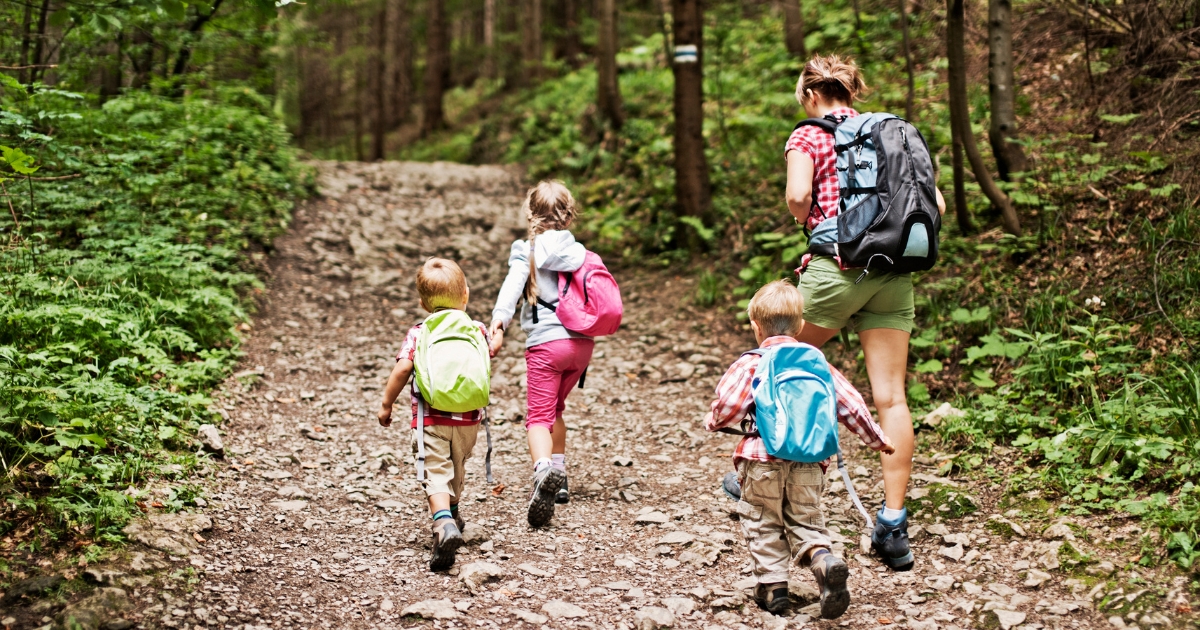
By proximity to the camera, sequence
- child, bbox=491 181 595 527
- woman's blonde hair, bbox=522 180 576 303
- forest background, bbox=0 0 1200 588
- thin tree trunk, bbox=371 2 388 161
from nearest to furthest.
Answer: forest background, bbox=0 0 1200 588
child, bbox=491 181 595 527
woman's blonde hair, bbox=522 180 576 303
thin tree trunk, bbox=371 2 388 161

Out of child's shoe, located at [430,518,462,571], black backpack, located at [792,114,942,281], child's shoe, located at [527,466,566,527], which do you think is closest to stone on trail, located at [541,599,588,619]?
child's shoe, located at [430,518,462,571]

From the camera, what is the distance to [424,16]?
81.7 ft

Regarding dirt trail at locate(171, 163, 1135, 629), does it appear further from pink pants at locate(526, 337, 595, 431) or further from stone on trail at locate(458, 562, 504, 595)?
pink pants at locate(526, 337, 595, 431)

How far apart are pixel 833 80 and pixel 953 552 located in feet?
8.00

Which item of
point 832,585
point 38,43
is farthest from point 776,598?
point 38,43

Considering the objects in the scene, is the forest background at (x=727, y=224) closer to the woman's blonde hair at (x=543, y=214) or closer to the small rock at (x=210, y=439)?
the small rock at (x=210, y=439)

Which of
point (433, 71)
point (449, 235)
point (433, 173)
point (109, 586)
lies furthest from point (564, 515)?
point (433, 71)

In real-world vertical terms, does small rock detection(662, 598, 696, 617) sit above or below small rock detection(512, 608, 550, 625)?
below

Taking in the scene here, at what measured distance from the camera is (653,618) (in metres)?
3.25

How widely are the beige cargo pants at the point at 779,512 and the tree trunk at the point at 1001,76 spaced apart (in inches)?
184

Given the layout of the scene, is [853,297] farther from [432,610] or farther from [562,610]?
[432,610]

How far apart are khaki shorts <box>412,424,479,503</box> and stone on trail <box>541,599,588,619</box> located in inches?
32.5

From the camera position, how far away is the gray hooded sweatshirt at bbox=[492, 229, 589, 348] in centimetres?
426

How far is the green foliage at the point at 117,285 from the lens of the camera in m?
3.84
